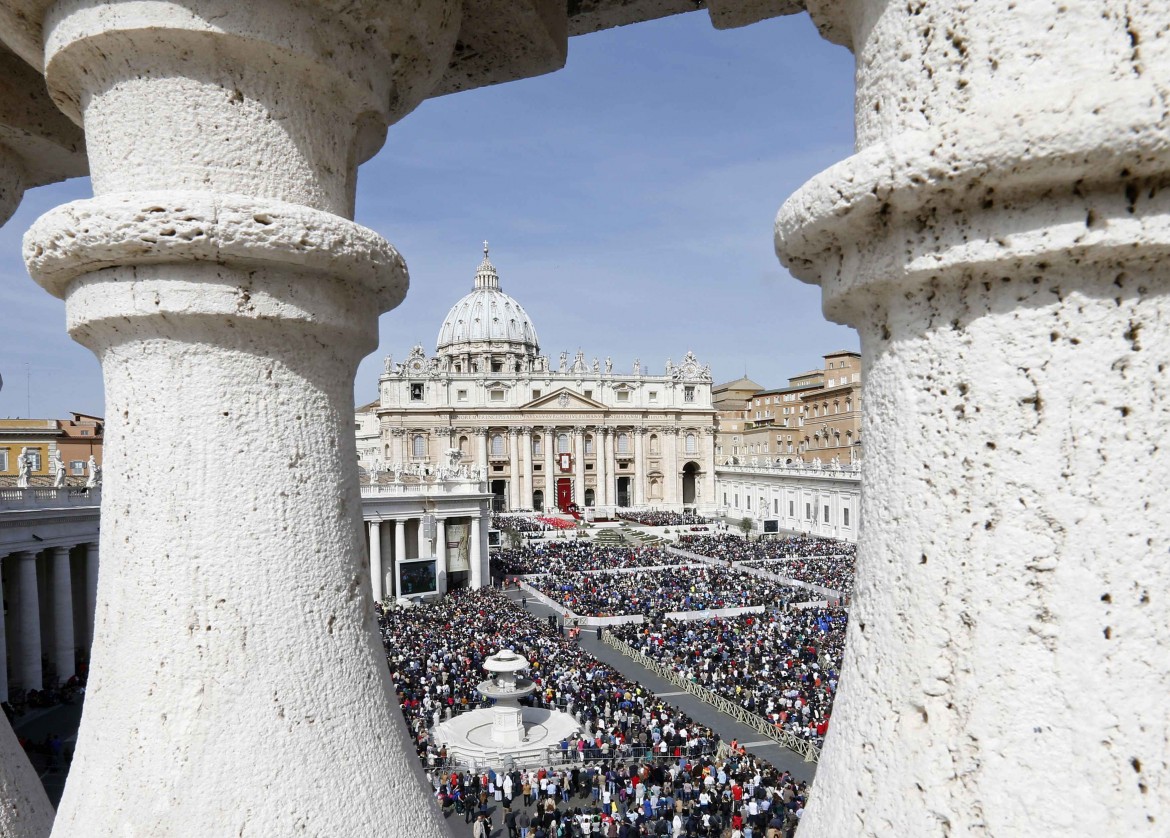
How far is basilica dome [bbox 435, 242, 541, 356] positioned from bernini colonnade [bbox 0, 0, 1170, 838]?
295ft

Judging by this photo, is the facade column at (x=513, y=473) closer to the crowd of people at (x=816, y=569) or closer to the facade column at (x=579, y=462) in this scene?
the facade column at (x=579, y=462)

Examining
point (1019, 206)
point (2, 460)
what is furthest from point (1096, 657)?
point (2, 460)

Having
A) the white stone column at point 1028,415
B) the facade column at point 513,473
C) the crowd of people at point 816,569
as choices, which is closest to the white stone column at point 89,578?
the crowd of people at point 816,569

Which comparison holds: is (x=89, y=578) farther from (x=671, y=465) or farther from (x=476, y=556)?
(x=671, y=465)

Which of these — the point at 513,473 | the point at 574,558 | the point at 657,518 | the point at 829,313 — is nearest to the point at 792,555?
the point at 574,558

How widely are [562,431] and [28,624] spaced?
53716mm

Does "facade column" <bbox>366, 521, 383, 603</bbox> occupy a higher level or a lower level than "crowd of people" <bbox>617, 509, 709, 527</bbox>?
higher

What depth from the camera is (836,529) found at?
45.7 meters

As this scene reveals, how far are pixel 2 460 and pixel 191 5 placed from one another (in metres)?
45.4

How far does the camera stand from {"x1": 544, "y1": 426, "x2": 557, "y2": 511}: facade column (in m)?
69.5

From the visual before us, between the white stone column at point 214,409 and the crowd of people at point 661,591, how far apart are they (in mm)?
23812

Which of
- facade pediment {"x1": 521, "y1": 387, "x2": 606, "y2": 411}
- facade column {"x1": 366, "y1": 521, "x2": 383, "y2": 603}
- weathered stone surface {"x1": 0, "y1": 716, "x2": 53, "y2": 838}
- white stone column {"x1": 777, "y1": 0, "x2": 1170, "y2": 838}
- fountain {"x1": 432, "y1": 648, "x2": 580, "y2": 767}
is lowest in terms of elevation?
fountain {"x1": 432, "y1": 648, "x2": 580, "y2": 767}

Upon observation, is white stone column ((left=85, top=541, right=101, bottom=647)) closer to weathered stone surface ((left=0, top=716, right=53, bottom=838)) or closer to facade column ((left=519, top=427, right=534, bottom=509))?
weathered stone surface ((left=0, top=716, right=53, bottom=838))

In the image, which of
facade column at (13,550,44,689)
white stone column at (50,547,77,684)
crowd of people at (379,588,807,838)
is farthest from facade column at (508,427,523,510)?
facade column at (13,550,44,689)
